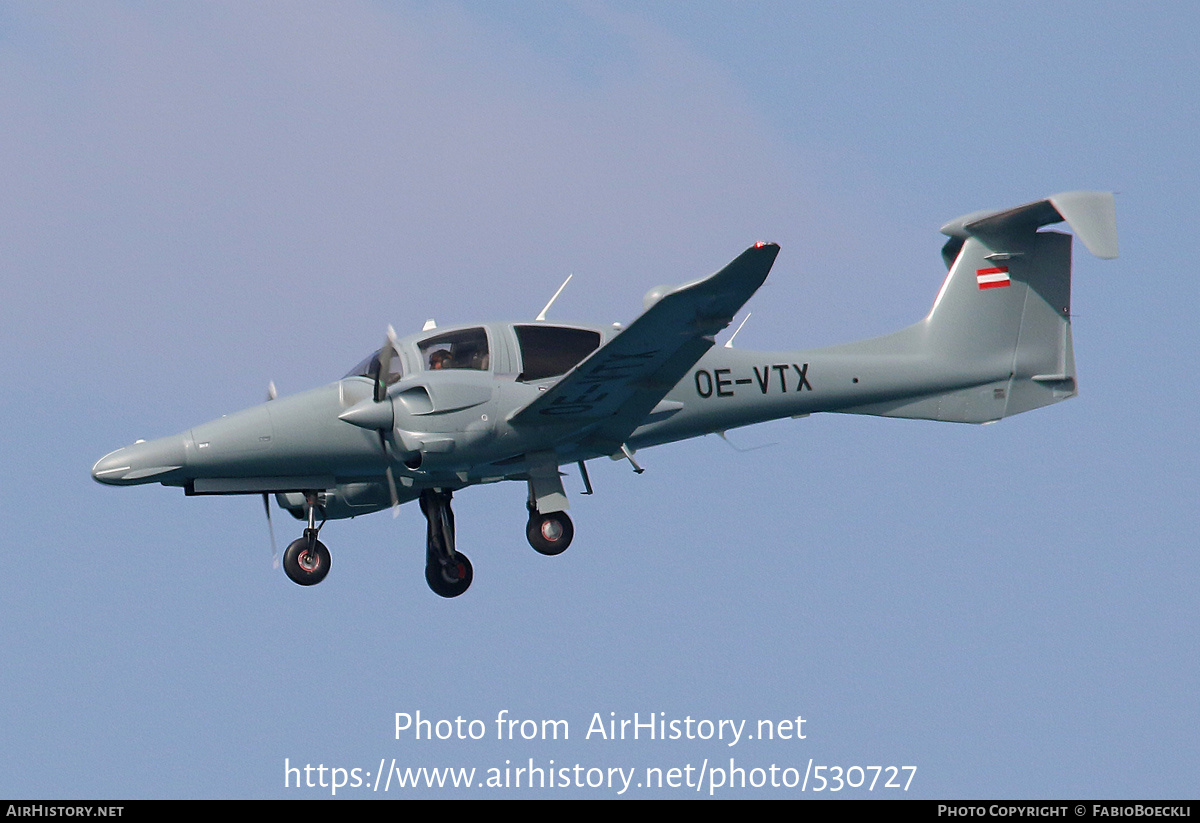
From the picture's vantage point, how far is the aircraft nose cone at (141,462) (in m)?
19.5

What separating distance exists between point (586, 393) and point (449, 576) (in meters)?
3.66

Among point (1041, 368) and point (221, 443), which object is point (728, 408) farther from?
point (221, 443)

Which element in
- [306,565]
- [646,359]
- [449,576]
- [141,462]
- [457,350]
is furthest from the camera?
[449,576]

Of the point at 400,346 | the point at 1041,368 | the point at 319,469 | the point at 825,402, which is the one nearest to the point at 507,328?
the point at 400,346

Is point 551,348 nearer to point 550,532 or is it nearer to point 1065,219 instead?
point 550,532

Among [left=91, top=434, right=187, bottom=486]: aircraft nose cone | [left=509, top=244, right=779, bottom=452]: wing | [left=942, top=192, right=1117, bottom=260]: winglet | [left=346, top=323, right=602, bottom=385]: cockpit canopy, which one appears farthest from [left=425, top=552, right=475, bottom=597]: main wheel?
[left=942, top=192, right=1117, bottom=260]: winglet

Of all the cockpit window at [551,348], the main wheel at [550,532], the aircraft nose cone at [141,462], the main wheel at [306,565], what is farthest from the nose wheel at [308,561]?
the cockpit window at [551,348]

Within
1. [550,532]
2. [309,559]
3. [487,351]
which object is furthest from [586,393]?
[309,559]

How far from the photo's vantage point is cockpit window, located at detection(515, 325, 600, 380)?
2025cm

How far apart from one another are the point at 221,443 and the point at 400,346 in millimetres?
2443

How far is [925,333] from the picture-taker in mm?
22953

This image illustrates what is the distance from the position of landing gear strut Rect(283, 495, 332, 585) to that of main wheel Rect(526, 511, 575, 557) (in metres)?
2.66

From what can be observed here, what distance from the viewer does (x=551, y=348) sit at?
2038 centimetres

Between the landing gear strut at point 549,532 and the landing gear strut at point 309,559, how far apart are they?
8.73 feet
